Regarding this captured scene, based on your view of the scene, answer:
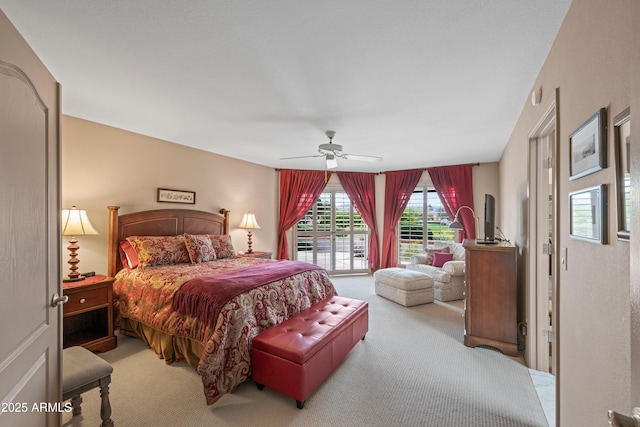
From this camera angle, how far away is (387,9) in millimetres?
1433

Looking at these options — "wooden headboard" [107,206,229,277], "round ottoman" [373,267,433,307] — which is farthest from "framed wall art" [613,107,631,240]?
"wooden headboard" [107,206,229,277]

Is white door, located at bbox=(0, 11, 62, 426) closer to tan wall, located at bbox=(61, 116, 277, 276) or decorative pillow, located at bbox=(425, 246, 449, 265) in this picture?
tan wall, located at bbox=(61, 116, 277, 276)

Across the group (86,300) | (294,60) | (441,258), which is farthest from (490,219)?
(86,300)

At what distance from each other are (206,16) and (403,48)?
48.0 inches

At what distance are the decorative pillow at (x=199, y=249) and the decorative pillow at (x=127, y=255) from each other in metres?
0.60

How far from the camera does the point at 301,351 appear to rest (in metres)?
1.93

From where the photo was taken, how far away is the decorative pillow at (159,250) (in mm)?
3207

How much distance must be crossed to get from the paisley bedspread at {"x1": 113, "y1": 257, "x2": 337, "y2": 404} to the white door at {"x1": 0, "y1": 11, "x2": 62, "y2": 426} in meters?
0.89

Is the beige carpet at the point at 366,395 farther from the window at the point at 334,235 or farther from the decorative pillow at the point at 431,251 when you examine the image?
the window at the point at 334,235

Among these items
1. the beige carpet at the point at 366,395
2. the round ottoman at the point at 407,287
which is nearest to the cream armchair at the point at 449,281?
the round ottoman at the point at 407,287

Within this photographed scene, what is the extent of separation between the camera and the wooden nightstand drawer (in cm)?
253

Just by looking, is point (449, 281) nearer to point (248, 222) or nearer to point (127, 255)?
point (248, 222)

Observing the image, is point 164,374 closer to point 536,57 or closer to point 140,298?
point 140,298

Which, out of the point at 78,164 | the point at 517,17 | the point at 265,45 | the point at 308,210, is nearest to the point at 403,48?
the point at 517,17
